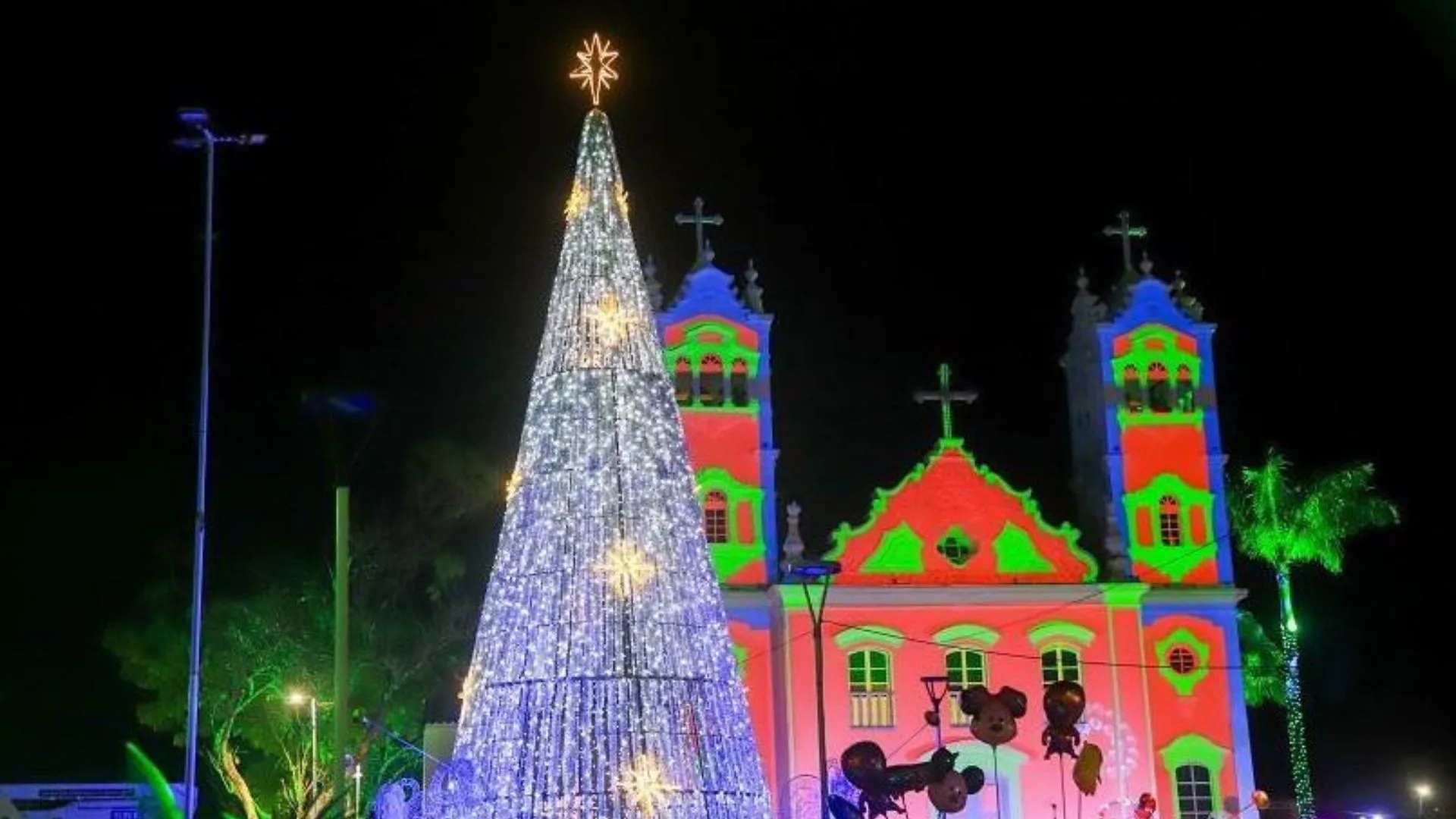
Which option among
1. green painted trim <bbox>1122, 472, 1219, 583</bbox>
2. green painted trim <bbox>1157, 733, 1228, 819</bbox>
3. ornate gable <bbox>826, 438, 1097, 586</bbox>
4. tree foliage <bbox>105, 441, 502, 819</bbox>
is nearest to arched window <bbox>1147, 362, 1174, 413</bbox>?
green painted trim <bbox>1122, 472, 1219, 583</bbox>

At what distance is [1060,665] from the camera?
3541 centimetres

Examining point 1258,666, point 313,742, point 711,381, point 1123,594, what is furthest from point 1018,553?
point 313,742

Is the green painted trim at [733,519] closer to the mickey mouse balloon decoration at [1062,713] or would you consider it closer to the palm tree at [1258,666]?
the palm tree at [1258,666]

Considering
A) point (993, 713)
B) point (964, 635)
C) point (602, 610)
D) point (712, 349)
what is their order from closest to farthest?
point (602, 610), point (993, 713), point (964, 635), point (712, 349)

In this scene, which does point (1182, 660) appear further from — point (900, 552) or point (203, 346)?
point (203, 346)

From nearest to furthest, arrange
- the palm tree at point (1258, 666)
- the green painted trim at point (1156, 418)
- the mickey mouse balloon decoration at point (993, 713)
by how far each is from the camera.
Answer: the mickey mouse balloon decoration at point (993, 713)
the green painted trim at point (1156, 418)
the palm tree at point (1258, 666)

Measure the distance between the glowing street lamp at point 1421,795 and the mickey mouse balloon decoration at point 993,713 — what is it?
2528 centimetres

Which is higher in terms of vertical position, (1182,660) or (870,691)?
(1182,660)

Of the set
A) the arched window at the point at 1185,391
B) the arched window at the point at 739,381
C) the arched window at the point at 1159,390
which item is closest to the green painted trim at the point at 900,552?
the arched window at the point at 739,381

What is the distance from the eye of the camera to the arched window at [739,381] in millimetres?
36406

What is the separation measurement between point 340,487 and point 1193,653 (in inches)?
922

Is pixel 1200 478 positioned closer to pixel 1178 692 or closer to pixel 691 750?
pixel 1178 692

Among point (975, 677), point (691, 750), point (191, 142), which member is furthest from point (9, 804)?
point (975, 677)

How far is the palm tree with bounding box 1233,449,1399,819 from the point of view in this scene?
3616 cm
